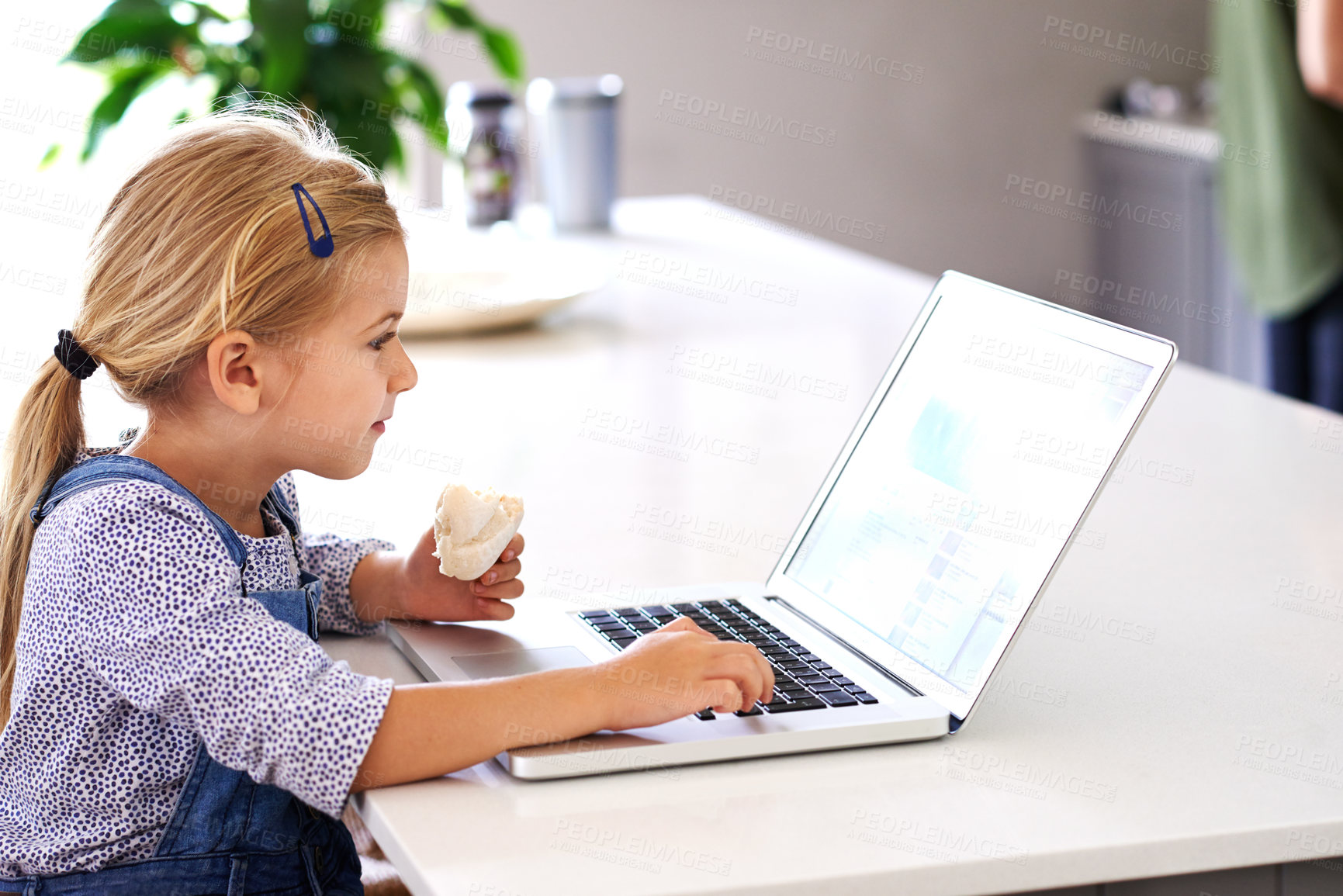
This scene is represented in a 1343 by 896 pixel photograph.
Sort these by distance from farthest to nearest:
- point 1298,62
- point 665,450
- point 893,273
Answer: point 1298,62 < point 893,273 < point 665,450

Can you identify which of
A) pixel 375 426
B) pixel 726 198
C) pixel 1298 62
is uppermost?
pixel 1298 62

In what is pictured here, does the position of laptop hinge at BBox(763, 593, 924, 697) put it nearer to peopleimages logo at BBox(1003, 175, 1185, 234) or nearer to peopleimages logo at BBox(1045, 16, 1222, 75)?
peopleimages logo at BBox(1003, 175, 1185, 234)

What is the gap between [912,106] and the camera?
4.15 m

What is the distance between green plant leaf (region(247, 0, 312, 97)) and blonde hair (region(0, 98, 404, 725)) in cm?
146

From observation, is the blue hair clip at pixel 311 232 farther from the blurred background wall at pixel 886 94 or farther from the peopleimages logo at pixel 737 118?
the peopleimages logo at pixel 737 118

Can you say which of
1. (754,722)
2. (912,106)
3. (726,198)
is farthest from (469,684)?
(912,106)

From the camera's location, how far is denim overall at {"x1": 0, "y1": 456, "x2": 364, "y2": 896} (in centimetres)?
87

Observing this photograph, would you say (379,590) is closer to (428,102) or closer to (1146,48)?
(428,102)

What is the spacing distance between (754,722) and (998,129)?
3.71 m

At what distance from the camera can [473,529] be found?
0.99 m

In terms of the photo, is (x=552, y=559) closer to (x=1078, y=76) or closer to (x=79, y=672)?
(x=79, y=672)

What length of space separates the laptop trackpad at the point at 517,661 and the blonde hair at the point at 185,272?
25 centimetres

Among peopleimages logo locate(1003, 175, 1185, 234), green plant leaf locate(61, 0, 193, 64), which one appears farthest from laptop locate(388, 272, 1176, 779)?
peopleimages logo locate(1003, 175, 1185, 234)

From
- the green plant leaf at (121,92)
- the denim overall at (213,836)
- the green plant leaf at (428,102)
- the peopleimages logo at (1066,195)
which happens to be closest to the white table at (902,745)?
the denim overall at (213,836)
